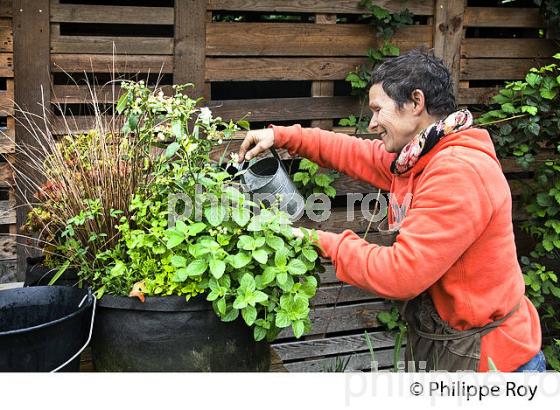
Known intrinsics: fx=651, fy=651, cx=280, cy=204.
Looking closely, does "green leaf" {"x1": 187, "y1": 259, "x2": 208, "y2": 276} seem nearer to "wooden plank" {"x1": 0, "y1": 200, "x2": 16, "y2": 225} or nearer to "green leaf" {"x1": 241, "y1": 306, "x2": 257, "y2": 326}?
"green leaf" {"x1": 241, "y1": 306, "x2": 257, "y2": 326}

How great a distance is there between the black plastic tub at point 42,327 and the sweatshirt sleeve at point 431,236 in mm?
799

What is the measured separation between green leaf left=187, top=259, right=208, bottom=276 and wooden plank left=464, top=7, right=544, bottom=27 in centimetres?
288

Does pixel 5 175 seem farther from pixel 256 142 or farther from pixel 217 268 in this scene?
pixel 217 268

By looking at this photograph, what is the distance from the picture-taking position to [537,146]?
4094mm

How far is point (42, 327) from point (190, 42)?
2.12 m

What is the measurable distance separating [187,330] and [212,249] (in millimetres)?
267

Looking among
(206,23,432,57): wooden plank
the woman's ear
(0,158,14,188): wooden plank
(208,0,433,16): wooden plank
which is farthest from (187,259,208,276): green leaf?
(208,0,433,16): wooden plank

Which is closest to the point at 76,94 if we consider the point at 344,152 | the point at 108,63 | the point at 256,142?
the point at 108,63

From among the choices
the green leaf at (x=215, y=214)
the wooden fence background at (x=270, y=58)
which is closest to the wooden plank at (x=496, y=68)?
the wooden fence background at (x=270, y=58)

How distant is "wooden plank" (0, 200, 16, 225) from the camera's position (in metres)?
3.19

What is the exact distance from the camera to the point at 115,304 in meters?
1.91

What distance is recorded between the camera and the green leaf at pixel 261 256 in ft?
5.95

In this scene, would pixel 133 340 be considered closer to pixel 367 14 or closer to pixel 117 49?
pixel 117 49

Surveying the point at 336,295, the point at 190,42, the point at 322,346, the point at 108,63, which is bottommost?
the point at 322,346
